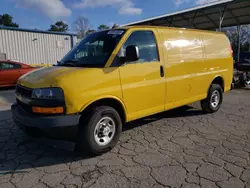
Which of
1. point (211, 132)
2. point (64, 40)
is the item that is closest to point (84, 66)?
point (211, 132)

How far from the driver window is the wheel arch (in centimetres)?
83

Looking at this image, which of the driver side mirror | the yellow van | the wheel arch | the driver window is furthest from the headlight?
the driver window

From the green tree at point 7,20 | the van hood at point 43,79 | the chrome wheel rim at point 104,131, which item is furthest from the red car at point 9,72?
the green tree at point 7,20

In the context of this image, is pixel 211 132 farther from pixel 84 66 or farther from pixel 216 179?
pixel 84 66

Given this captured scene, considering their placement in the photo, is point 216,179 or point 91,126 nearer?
point 216,179

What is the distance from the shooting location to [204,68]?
5559 millimetres

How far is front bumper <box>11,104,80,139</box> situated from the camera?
3252 mm

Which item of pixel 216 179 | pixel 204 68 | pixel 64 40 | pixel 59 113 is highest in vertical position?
pixel 64 40

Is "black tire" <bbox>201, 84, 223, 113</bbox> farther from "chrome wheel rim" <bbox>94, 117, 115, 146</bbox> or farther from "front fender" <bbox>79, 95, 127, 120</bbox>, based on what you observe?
"chrome wheel rim" <bbox>94, 117, 115, 146</bbox>

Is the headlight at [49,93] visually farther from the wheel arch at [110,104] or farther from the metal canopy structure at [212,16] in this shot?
the metal canopy structure at [212,16]

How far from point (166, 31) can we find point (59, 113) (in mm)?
2795

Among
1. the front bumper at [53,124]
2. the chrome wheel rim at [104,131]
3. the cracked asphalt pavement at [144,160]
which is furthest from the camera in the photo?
the chrome wheel rim at [104,131]

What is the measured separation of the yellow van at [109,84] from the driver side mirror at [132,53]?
2 centimetres

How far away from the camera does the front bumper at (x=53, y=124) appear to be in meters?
3.25
